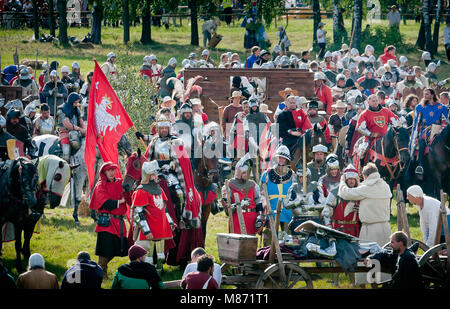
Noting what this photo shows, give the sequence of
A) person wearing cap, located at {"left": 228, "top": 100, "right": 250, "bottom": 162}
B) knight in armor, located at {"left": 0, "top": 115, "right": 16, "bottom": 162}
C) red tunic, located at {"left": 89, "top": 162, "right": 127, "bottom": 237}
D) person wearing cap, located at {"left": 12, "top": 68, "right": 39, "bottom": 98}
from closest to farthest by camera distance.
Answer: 1. red tunic, located at {"left": 89, "top": 162, "right": 127, "bottom": 237}
2. knight in armor, located at {"left": 0, "top": 115, "right": 16, "bottom": 162}
3. person wearing cap, located at {"left": 228, "top": 100, "right": 250, "bottom": 162}
4. person wearing cap, located at {"left": 12, "top": 68, "right": 39, "bottom": 98}

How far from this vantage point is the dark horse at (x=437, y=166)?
1611 cm

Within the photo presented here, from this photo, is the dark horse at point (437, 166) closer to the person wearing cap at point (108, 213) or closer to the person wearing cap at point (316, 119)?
the person wearing cap at point (316, 119)

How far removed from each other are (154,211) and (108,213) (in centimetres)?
73

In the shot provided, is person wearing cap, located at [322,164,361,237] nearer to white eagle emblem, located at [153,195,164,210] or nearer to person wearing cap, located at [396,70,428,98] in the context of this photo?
white eagle emblem, located at [153,195,164,210]

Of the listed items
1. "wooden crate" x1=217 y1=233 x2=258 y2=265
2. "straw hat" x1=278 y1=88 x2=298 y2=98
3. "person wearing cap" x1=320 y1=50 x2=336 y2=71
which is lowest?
"wooden crate" x1=217 y1=233 x2=258 y2=265

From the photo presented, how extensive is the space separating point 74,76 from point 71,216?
319 inches

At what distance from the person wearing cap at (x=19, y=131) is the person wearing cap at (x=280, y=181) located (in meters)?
4.43

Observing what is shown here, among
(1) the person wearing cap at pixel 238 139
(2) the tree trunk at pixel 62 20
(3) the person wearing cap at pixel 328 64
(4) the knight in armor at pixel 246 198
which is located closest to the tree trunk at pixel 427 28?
(3) the person wearing cap at pixel 328 64

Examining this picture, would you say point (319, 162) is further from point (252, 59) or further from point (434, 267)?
point (252, 59)

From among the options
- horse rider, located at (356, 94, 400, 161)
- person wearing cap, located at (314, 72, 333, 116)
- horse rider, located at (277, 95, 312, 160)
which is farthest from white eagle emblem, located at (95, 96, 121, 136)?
person wearing cap, located at (314, 72, 333, 116)

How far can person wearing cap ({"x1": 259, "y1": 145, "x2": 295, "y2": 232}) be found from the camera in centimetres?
1271

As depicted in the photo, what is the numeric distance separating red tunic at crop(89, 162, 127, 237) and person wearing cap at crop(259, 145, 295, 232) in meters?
2.21
